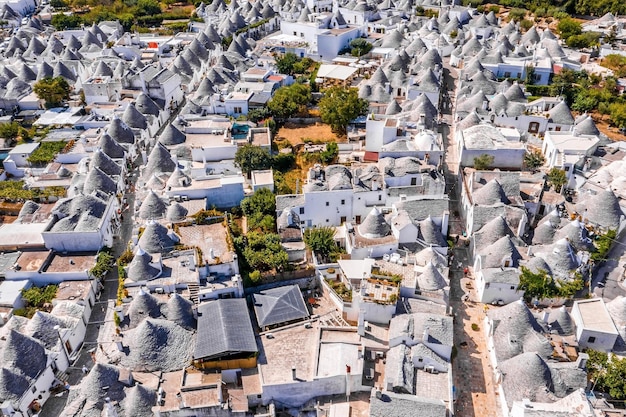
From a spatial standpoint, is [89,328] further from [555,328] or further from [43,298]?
[555,328]

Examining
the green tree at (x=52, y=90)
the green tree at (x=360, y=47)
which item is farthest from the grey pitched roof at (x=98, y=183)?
the green tree at (x=360, y=47)

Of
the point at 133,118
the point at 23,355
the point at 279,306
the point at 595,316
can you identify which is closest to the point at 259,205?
the point at 279,306

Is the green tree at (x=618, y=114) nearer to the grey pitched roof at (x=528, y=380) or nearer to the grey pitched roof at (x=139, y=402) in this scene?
the grey pitched roof at (x=528, y=380)

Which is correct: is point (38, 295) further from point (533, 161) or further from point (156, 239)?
point (533, 161)

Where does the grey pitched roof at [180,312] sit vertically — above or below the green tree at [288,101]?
below

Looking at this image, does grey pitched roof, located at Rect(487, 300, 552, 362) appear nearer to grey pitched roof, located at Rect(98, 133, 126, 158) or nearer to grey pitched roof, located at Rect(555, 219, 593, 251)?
grey pitched roof, located at Rect(555, 219, 593, 251)

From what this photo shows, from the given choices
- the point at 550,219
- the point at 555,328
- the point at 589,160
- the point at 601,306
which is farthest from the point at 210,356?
the point at 589,160
